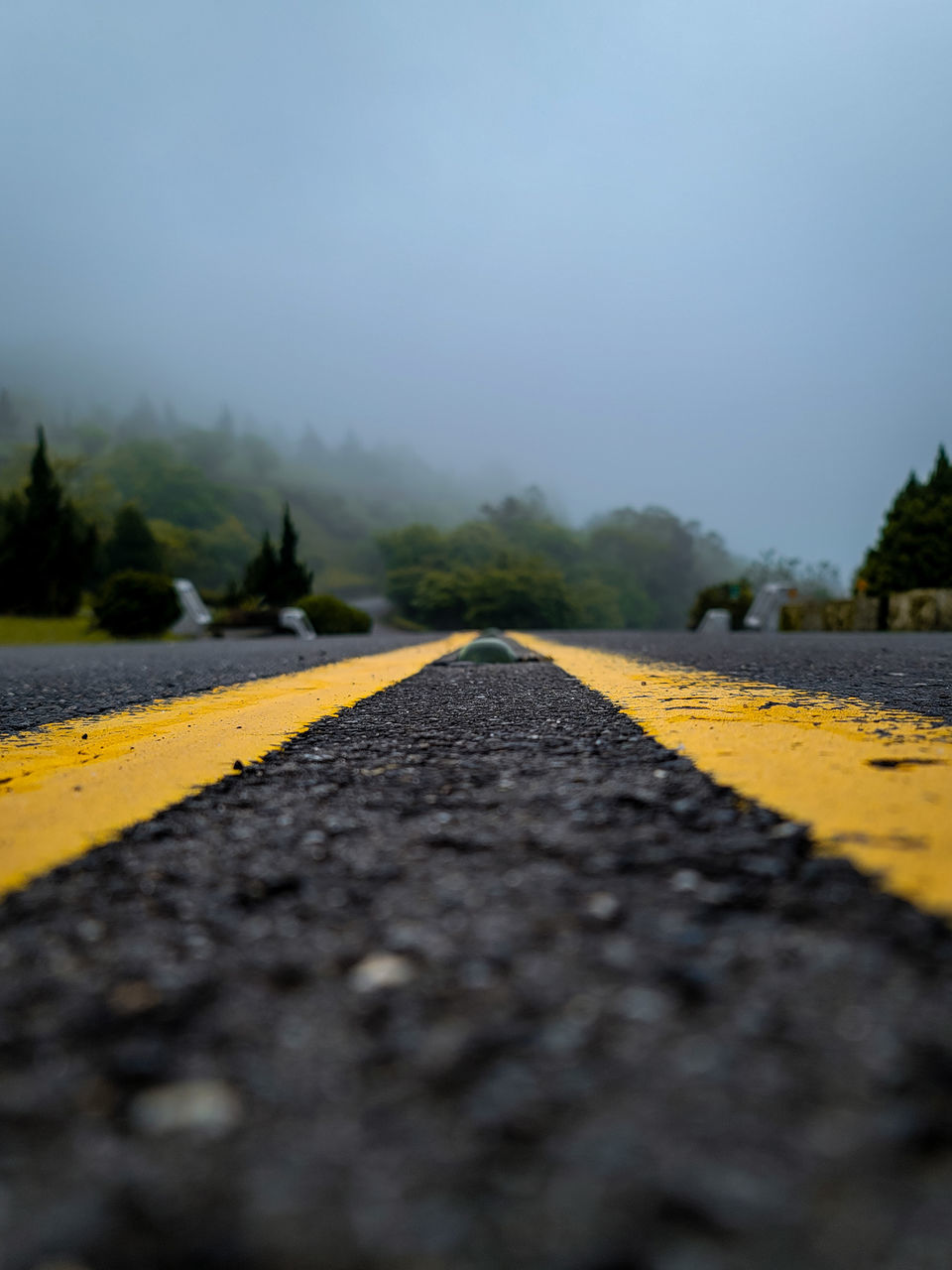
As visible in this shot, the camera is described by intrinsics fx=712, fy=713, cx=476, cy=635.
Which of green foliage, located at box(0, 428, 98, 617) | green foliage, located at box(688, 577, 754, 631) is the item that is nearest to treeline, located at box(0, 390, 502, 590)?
green foliage, located at box(0, 428, 98, 617)

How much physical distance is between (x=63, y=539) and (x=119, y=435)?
357 ft

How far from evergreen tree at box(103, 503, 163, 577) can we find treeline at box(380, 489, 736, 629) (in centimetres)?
1473

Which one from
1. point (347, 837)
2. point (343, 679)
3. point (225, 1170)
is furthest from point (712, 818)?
point (343, 679)

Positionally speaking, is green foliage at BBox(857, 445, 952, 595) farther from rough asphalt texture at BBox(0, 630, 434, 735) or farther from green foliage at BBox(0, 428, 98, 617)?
green foliage at BBox(0, 428, 98, 617)

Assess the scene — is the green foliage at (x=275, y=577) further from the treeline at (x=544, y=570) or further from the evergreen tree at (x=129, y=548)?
the treeline at (x=544, y=570)

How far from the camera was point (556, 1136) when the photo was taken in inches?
20.3

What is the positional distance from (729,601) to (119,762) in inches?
939

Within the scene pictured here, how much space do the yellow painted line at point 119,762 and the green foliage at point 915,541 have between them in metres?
24.2

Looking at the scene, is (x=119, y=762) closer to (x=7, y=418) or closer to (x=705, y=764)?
(x=705, y=764)

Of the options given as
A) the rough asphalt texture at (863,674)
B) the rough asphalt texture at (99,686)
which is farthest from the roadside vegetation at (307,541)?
the rough asphalt texture at (863,674)

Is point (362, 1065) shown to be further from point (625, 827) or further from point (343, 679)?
point (343, 679)

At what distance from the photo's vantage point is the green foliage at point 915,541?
73.8 ft

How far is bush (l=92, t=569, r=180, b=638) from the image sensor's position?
59.3 feet

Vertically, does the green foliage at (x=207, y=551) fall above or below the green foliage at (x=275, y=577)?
above
